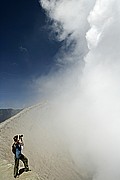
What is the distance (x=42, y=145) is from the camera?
11231 cm

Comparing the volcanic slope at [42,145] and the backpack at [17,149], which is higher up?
the volcanic slope at [42,145]

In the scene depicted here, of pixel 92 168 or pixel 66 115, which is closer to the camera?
pixel 92 168

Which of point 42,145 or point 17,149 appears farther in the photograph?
point 42,145

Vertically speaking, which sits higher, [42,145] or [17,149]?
[42,145]

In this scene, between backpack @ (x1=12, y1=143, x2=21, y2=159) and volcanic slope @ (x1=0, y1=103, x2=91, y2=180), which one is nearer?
backpack @ (x1=12, y1=143, x2=21, y2=159)

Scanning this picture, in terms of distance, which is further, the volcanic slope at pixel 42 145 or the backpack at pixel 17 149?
the volcanic slope at pixel 42 145

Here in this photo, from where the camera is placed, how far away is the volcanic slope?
88850 millimetres

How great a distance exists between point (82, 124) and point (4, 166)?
139m

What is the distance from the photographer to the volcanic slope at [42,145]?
88.8m

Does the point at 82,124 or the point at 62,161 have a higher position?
the point at 82,124

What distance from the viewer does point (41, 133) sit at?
126375 millimetres

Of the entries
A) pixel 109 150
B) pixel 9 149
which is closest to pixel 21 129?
pixel 9 149

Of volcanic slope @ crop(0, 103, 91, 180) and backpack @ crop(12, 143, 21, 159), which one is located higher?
volcanic slope @ crop(0, 103, 91, 180)

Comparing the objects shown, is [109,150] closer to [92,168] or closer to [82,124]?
[82,124]
